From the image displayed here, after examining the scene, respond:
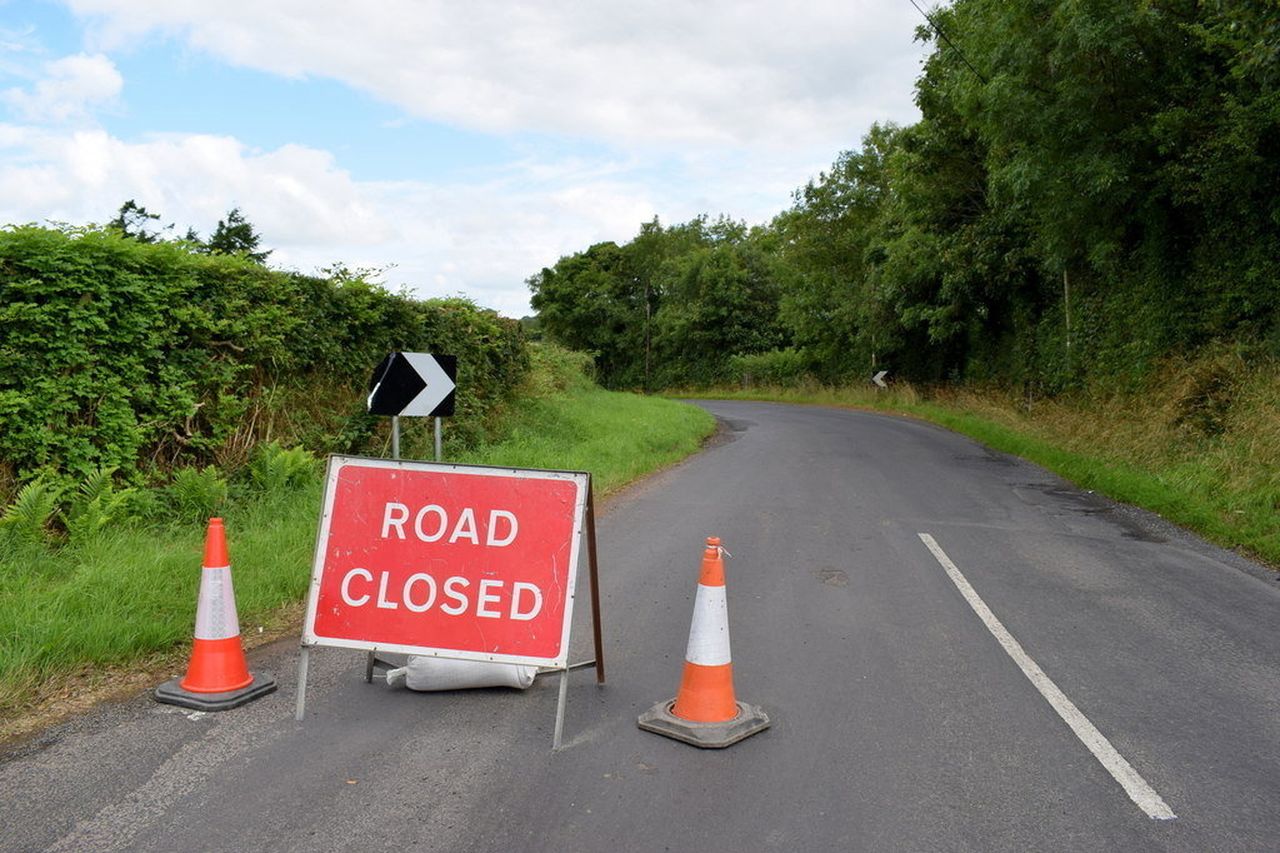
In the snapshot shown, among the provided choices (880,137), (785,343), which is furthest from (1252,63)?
(785,343)

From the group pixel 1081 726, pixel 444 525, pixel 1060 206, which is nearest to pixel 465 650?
pixel 444 525

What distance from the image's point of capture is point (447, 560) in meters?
4.73

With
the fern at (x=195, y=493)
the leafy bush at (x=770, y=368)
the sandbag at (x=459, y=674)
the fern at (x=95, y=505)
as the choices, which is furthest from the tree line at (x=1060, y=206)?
the fern at (x=95, y=505)

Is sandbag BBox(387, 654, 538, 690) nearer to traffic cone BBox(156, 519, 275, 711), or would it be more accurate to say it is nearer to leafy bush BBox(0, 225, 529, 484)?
traffic cone BBox(156, 519, 275, 711)

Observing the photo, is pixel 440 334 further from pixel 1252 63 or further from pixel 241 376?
pixel 1252 63

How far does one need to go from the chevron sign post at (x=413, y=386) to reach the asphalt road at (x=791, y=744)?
236cm

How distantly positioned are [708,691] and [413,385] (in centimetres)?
482

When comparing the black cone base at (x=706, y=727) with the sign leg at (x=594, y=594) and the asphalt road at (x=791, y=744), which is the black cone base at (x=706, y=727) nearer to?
the asphalt road at (x=791, y=744)

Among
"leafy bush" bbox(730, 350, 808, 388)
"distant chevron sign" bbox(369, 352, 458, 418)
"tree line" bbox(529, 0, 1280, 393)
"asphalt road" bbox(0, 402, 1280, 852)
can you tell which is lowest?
"asphalt road" bbox(0, 402, 1280, 852)

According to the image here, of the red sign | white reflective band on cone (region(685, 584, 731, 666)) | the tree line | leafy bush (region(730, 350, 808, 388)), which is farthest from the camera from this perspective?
leafy bush (region(730, 350, 808, 388))

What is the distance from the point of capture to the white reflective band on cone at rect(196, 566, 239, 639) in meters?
4.79

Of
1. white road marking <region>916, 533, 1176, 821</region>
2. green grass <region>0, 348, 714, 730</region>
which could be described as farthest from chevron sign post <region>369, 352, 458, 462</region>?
white road marking <region>916, 533, 1176, 821</region>

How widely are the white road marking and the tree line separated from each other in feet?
24.0

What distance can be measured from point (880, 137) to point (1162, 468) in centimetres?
2706
